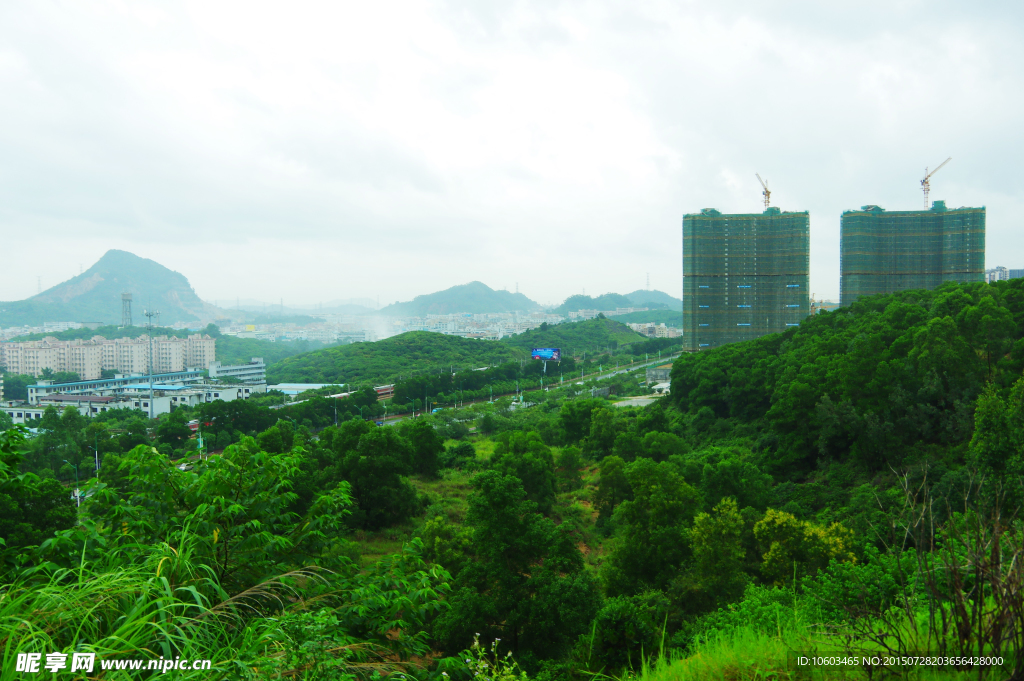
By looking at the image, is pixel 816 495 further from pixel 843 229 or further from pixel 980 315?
pixel 843 229

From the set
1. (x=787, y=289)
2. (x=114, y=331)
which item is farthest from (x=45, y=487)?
(x=114, y=331)

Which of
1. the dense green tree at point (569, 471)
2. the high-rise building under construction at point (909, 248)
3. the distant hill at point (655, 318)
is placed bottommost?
the dense green tree at point (569, 471)

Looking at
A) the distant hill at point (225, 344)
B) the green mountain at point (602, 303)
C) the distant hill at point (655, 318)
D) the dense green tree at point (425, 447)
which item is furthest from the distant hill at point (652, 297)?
the dense green tree at point (425, 447)

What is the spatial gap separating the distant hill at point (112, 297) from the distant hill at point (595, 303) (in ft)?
284

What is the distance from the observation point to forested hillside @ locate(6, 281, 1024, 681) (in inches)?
83.5

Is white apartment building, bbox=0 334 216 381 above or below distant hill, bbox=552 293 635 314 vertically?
below

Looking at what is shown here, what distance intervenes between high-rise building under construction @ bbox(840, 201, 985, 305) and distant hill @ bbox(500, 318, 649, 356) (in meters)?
26.9

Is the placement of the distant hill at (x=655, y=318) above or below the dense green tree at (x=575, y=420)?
above

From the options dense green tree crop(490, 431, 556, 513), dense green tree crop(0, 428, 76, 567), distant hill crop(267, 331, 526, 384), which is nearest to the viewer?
dense green tree crop(0, 428, 76, 567)

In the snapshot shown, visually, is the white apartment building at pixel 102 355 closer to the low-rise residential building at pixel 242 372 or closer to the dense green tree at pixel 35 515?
the low-rise residential building at pixel 242 372

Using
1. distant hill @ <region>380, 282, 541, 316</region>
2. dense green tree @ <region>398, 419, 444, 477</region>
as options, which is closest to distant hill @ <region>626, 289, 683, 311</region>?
distant hill @ <region>380, 282, 541, 316</region>

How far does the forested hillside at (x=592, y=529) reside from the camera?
2121 millimetres

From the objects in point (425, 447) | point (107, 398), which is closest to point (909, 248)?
point (425, 447)

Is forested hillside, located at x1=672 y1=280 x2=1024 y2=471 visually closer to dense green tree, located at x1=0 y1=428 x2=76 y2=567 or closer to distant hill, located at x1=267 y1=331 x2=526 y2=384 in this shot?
dense green tree, located at x1=0 y1=428 x2=76 y2=567
